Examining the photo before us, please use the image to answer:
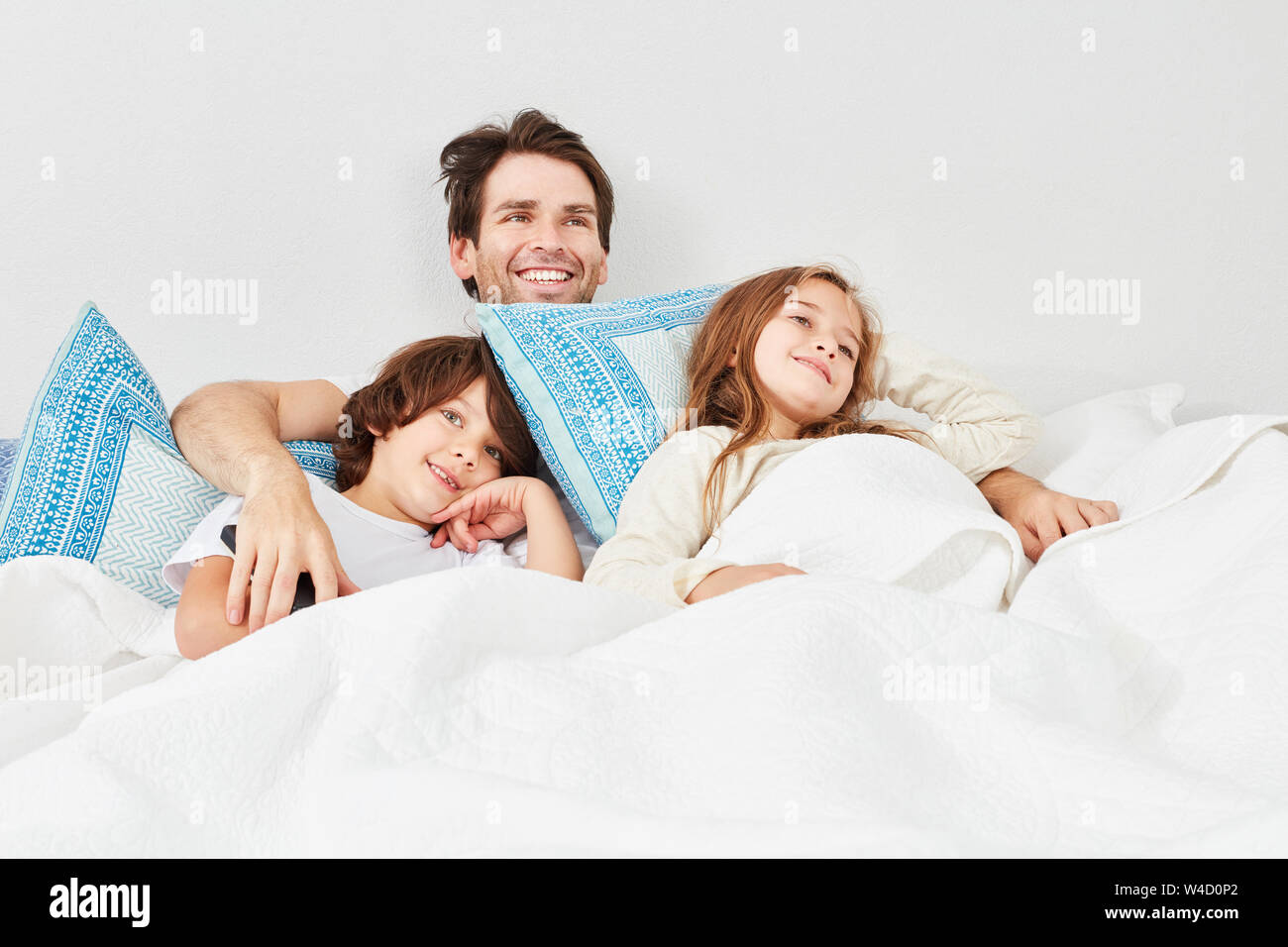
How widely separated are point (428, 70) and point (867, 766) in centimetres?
154

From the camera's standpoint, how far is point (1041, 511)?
4.00 ft

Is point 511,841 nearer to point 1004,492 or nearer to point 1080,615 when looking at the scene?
point 1080,615

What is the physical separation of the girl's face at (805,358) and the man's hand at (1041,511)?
0.83 feet

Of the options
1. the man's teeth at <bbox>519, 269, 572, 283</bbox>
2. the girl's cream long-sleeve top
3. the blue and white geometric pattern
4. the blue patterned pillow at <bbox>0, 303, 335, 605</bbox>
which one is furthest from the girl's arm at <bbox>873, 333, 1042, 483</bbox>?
the blue and white geometric pattern

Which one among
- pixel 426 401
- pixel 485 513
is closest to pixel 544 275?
pixel 426 401

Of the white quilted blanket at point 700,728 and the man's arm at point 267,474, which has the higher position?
the man's arm at point 267,474

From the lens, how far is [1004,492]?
4.32 ft

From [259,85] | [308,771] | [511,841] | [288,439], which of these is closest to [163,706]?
[308,771]

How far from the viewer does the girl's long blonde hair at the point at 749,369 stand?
4.38 feet

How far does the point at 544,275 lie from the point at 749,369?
0.44 metres

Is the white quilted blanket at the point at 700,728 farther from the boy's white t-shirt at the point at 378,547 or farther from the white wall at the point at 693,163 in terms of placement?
the white wall at the point at 693,163

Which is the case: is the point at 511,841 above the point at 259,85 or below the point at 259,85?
below

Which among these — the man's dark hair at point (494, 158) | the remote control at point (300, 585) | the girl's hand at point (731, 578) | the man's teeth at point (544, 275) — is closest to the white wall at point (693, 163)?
the man's dark hair at point (494, 158)

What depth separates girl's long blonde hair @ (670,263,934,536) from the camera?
133cm
